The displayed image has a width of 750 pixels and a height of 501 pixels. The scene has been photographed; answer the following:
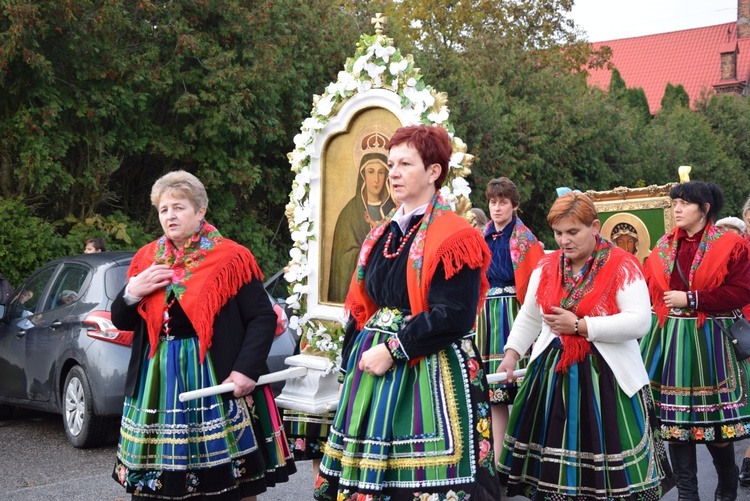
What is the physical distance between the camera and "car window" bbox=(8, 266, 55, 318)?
336 inches

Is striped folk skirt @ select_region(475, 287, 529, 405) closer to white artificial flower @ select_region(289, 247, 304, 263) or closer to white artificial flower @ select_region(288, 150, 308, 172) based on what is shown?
white artificial flower @ select_region(289, 247, 304, 263)

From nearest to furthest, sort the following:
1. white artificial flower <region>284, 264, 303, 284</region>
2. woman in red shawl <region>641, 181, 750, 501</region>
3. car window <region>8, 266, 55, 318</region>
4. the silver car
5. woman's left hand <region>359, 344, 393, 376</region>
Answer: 1. woman's left hand <region>359, 344, 393, 376</region>
2. woman in red shawl <region>641, 181, 750, 501</region>
3. white artificial flower <region>284, 264, 303, 284</region>
4. the silver car
5. car window <region>8, 266, 55, 318</region>

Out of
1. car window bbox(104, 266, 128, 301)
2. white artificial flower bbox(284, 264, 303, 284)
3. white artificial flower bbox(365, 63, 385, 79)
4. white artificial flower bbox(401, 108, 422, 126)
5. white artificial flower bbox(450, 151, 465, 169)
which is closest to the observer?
white artificial flower bbox(450, 151, 465, 169)

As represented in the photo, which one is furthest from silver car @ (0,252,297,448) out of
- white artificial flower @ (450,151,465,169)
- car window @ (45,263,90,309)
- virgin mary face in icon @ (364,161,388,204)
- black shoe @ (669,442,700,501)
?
black shoe @ (669,442,700,501)

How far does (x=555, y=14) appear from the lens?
3375 cm

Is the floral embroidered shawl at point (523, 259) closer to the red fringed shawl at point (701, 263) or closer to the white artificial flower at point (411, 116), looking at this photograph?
the red fringed shawl at point (701, 263)

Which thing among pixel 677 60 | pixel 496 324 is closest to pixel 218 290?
pixel 496 324

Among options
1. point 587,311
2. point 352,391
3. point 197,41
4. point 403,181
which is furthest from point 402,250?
point 197,41

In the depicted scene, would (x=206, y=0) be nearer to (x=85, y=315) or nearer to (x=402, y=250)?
(x=85, y=315)

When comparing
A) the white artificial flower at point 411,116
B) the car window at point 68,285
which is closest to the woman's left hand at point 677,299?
the white artificial flower at point 411,116

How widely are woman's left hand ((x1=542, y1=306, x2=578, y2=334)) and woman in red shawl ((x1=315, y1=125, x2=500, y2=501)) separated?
886mm

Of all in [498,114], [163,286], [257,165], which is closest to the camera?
[163,286]

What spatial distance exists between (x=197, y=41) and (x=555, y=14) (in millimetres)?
23486

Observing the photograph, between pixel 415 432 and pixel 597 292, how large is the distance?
1.48 m
